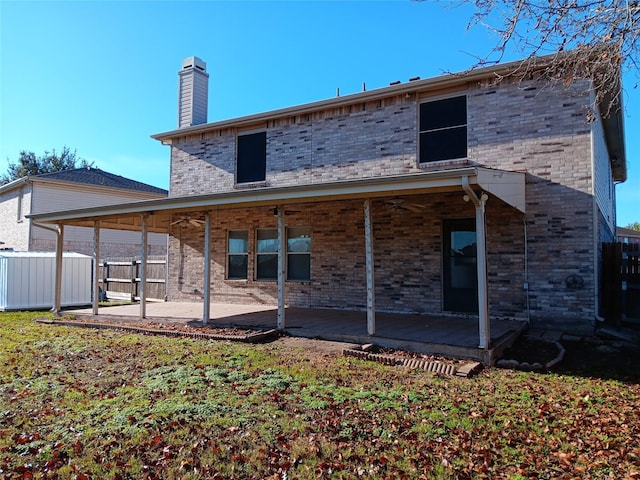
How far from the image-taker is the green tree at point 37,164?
39.6 m

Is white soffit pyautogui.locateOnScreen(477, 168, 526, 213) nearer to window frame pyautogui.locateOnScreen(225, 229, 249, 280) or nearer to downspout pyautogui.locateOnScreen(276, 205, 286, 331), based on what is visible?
downspout pyautogui.locateOnScreen(276, 205, 286, 331)

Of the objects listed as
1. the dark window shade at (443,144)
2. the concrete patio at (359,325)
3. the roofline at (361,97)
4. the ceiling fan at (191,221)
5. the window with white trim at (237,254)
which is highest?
the roofline at (361,97)

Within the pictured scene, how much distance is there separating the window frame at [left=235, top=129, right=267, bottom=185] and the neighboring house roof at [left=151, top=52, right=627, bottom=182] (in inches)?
13.0

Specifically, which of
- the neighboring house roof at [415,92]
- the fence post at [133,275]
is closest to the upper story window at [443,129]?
the neighboring house roof at [415,92]

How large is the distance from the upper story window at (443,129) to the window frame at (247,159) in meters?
4.60

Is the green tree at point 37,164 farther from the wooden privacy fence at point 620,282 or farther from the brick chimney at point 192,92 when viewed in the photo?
the wooden privacy fence at point 620,282

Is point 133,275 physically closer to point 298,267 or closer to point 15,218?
point 298,267

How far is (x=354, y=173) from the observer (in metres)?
11.2

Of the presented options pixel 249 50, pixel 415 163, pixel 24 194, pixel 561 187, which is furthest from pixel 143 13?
pixel 24 194

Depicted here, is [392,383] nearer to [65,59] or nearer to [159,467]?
[159,467]

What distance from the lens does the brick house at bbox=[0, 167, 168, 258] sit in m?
19.7

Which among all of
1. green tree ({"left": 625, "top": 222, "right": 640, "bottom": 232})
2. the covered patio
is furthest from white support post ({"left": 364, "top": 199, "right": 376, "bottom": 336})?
green tree ({"left": 625, "top": 222, "right": 640, "bottom": 232})

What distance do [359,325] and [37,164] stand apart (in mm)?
42120

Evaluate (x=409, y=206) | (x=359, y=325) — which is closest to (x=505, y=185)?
(x=409, y=206)
